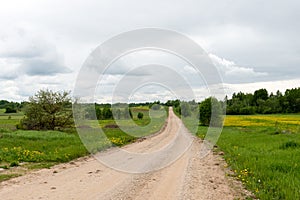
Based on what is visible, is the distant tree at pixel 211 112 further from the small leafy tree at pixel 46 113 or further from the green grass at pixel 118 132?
the small leafy tree at pixel 46 113

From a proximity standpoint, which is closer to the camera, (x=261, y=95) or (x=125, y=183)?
(x=125, y=183)

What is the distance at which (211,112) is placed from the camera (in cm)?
4550

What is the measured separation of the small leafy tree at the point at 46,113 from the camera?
35.4m

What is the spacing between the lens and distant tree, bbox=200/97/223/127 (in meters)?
44.2

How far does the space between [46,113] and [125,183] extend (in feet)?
91.7

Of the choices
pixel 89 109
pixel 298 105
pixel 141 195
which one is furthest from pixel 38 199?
pixel 298 105

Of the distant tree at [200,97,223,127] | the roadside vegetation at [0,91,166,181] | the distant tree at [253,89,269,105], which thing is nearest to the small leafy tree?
the roadside vegetation at [0,91,166,181]

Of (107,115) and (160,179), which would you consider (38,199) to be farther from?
(107,115)

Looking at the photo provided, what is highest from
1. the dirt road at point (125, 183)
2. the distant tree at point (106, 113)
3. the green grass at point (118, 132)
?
the distant tree at point (106, 113)

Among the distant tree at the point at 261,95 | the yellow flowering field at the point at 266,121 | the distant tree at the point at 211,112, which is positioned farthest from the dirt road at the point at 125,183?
the distant tree at the point at 261,95

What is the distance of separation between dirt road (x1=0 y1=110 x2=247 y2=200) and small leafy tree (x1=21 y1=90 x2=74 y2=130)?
23112 millimetres

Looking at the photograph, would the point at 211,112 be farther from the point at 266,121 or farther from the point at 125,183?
the point at 125,183

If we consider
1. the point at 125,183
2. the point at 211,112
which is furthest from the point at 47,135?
the point at 211,112

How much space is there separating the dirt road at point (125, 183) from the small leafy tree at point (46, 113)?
23112mm
